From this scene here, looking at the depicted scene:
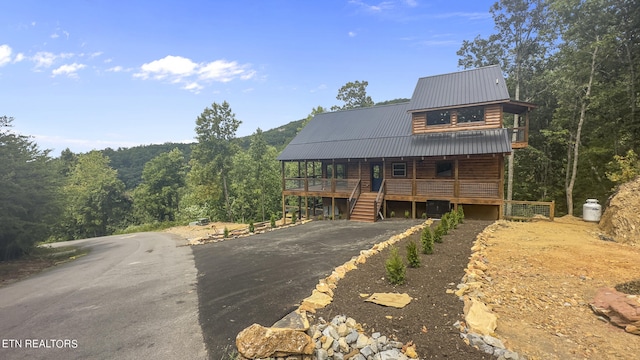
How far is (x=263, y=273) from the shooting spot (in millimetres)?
7371

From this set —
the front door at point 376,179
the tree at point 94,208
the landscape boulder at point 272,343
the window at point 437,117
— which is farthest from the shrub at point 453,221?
the tree at point 94,208

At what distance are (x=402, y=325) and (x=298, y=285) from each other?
2.62m

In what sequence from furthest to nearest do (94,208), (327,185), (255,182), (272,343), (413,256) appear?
(94,208) → (255,182) → (327,185) → (413,256) → (272,343)

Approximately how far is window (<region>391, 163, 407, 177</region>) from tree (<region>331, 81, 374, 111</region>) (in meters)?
19.5

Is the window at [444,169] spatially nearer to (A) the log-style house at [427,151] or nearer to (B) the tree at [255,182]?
(A) the log-style house at [427,151]

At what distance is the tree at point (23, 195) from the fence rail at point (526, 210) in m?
22.0

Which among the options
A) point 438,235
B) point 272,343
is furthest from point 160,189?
point 272,343

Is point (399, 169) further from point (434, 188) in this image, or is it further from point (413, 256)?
point (413, 256)

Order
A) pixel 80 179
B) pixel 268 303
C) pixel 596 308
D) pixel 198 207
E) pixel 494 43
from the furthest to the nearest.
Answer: pixel 80 179
pixel 198 207
pixel 494 43
pixel 268 303
pixel 596 308

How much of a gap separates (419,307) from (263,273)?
412 centimetres

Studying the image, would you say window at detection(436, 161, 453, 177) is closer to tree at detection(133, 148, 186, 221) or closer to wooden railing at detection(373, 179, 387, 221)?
wooden railing at detection(373, 179, 387, 221)

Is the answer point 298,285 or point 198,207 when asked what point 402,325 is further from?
point 198,207

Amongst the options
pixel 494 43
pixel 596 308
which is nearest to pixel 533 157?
pixel 494 43

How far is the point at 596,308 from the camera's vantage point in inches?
185
